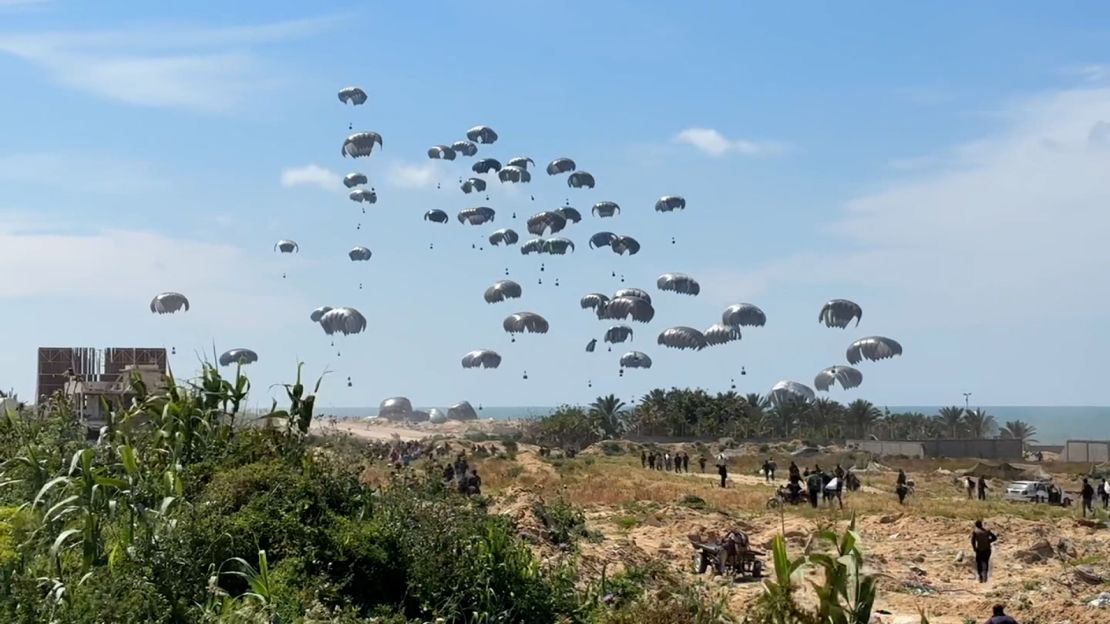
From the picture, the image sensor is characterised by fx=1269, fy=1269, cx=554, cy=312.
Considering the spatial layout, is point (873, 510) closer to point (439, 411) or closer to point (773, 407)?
point (773, 407)

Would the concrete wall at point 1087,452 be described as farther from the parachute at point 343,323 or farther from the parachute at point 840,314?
the parachute at point 343,323

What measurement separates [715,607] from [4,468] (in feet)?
37.5

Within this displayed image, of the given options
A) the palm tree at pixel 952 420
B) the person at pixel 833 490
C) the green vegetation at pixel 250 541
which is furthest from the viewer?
the palm tree at pixel 952 420

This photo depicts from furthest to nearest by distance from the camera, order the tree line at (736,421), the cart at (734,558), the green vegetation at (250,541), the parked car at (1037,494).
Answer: the tree line at (736,421), the parked car at (1037,494), the cart at (734,558), the green vegetation at (250,541)

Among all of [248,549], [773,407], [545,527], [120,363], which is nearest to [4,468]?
[248,549]

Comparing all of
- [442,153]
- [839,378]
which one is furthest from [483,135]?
[839,378]

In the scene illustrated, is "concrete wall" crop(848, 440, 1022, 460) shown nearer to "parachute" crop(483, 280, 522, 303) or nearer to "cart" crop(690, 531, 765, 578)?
"parachute" crop(483, 280, 522, 303)

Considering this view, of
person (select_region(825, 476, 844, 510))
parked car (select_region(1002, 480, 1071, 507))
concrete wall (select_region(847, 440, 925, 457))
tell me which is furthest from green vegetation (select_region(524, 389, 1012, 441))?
person (select_region(825, 476, 844, 510))

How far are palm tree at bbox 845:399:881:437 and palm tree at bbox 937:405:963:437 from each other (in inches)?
319

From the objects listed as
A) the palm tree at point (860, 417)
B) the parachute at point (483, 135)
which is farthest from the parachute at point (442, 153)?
the palm tree at point (860, 417)

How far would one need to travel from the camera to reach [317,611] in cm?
1441

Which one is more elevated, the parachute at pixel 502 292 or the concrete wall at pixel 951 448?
the parachute at pixel 502 292

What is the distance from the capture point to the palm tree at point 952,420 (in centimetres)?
10981

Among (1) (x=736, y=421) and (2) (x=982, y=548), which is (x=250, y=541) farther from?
(1) (x=736, y=421)
